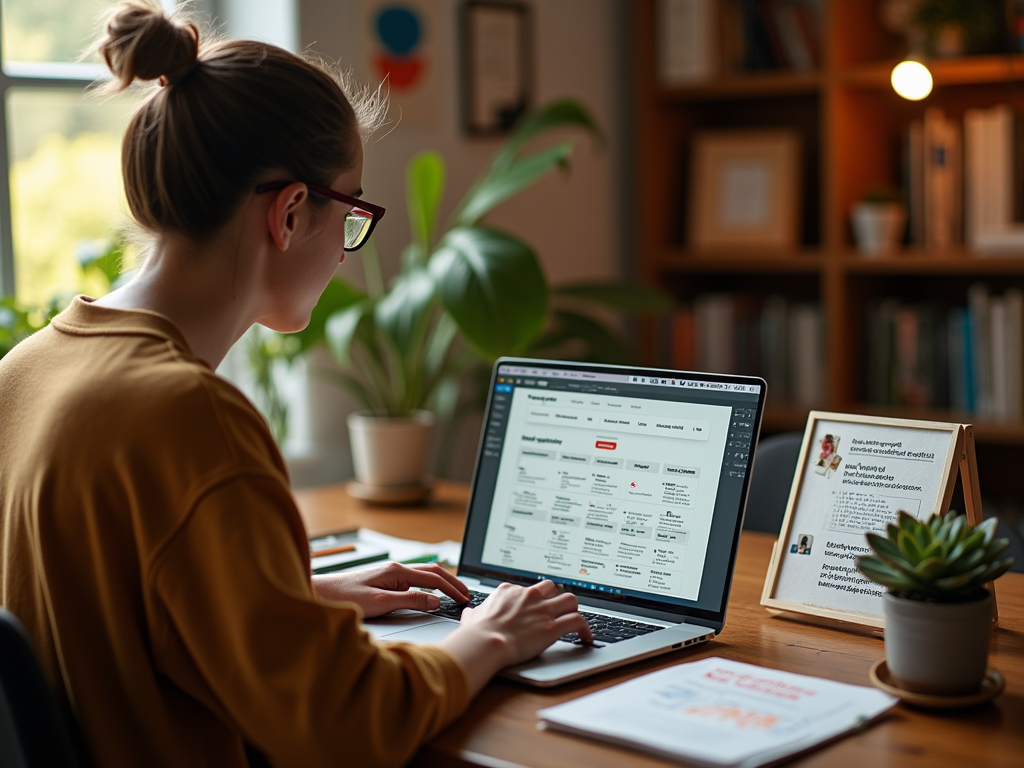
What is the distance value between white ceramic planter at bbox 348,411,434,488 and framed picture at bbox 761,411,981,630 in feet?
3.02

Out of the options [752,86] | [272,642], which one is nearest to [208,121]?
[272,642]

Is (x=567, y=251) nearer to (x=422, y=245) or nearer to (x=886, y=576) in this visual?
(x=422, y=245)

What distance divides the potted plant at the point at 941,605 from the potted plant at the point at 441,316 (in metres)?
1.11

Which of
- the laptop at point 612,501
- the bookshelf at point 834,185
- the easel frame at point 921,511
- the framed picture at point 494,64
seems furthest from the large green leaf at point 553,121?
the easel frame at point 921,511

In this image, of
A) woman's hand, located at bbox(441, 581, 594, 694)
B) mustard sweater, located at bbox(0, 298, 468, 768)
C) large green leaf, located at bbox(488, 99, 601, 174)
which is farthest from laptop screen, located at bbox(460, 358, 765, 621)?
large green leaf, located at bbox(488, 99, 601, 174)

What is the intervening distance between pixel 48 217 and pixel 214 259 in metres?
1.52

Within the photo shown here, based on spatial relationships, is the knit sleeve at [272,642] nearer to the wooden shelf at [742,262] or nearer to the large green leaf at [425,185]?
the large green leaf at [425,185]

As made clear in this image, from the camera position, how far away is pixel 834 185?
9.99 ft

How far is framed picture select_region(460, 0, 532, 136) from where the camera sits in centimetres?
298

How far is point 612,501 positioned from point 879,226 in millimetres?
1860

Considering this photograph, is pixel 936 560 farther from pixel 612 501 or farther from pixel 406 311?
pixel 406 311

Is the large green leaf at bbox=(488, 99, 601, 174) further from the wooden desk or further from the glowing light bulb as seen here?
the wooden desk

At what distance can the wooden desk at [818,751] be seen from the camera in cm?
98

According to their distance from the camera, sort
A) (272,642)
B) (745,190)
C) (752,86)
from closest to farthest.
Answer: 1. (272,642)
2. (752,86)
3. (745,190)
